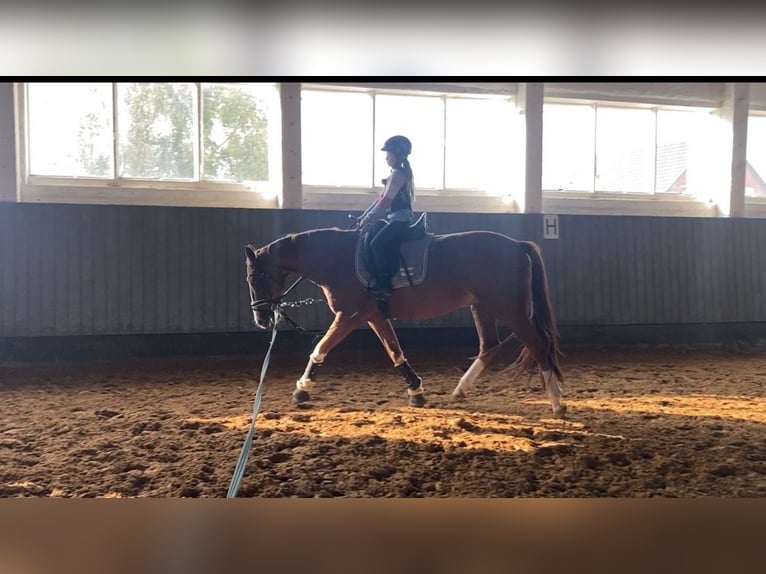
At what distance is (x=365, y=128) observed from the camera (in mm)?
1808

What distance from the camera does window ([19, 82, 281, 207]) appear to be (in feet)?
5.71

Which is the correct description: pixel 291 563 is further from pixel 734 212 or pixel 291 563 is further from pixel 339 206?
pixel 734 212

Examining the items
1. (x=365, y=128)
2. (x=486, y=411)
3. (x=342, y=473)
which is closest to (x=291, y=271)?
(x=365, y=128)

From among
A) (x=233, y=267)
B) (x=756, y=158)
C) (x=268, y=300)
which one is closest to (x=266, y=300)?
(x=268, y=300)

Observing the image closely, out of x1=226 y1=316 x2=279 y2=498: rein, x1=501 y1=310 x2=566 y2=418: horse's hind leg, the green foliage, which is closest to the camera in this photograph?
x1=226 y1=316 x2=279 y2=498: rein

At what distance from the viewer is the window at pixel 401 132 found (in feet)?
5.86

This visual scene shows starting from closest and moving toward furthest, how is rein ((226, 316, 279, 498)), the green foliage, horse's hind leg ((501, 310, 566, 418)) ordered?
rein ((226, 316, 279, 498)), the green foliage, horse's hind leg ((501, 310, 566, 418))

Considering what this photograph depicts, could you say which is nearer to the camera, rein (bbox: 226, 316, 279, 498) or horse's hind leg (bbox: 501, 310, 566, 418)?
rein (bbox: 226, 316, 279, 498)

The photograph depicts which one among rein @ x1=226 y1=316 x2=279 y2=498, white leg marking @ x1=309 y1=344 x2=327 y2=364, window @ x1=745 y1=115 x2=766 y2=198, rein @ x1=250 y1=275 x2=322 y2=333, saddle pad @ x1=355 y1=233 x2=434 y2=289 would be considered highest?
window @ x1=745 y1=115 x2=766 y2=198

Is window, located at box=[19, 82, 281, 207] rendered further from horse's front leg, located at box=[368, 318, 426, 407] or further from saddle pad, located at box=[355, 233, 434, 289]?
horse's front leg, located at box=[368, 318, 426, 407]

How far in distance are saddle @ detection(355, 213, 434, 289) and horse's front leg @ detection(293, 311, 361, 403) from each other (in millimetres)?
149

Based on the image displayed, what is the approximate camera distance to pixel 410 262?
2002 mm

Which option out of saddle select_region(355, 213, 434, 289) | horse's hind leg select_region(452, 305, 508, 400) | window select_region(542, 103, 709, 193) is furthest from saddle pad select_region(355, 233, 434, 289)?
window select_region(542, 103, 709, 193)
